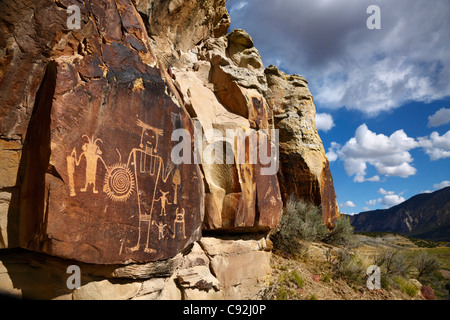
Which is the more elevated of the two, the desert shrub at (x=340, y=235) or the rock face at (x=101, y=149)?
the rock face at (x=101, y=149)

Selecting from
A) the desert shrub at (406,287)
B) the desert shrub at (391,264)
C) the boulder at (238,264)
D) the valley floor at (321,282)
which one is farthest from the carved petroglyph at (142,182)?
the desert shrub at (391,264)

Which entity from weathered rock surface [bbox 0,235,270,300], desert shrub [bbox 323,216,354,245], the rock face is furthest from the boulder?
desert shrub [bbox 323,216,354,245]

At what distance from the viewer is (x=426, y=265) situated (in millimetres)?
11539

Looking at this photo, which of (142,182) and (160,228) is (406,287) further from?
(142,182)

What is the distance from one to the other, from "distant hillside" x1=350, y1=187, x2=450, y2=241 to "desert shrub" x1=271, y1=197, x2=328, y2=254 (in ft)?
238

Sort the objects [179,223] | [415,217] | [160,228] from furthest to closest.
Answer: [415,217] → [179,223] → [160,228]

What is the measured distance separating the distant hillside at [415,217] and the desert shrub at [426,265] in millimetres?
67121

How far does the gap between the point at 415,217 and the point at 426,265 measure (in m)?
102

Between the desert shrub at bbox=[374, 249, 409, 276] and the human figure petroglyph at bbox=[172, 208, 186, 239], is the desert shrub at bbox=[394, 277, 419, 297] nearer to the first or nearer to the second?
the desert shrub at bbox=[374, 249, 409, 276]

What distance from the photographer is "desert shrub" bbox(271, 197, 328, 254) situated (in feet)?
27.7

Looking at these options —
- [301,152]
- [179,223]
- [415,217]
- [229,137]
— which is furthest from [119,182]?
[415,217]

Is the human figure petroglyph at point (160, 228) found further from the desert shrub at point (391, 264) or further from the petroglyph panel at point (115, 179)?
the desert shrub at point (391, 264)

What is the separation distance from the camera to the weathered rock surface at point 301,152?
36.1 feet
